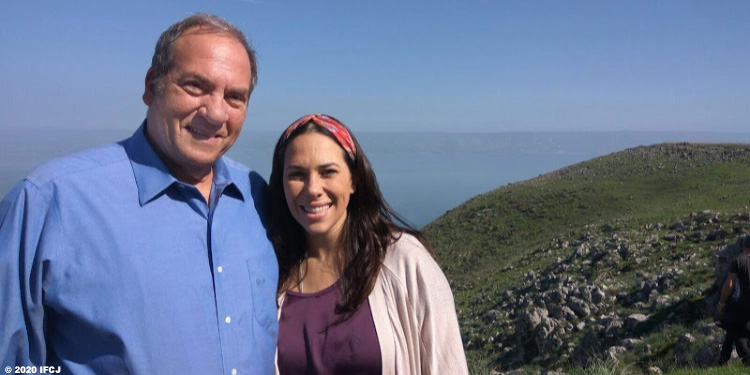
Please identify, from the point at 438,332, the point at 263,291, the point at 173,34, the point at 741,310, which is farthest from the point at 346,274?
the point at 741,310

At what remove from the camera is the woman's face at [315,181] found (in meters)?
3.29

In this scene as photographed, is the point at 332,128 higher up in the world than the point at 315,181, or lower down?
higher up

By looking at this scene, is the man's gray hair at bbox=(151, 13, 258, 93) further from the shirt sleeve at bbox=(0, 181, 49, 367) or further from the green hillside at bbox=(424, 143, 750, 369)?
the green hillside at bbox=(424, 143, 750, 369)

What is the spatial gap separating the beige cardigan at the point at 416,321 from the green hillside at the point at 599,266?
8899 mm

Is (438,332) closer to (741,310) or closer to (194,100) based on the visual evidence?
(194,100)

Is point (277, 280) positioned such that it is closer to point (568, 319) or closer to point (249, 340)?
point (249, 340)

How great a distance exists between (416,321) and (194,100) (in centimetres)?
180

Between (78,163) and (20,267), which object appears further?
(78,163)

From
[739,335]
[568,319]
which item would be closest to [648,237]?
[568,319]

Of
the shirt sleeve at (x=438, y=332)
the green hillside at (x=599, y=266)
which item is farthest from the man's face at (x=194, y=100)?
the green hillside at (x=599, y=266)

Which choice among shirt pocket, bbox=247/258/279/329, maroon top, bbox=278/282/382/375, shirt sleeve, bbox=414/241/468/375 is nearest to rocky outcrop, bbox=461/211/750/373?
shirt sleeve, bbox=414/241/468/375

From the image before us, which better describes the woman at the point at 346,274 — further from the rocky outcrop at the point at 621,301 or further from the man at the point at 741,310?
the rocky outcrop at the point at 621,301

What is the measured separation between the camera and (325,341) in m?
3.20

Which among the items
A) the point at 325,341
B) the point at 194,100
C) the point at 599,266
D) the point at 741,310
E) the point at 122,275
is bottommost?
the point at 599,266
